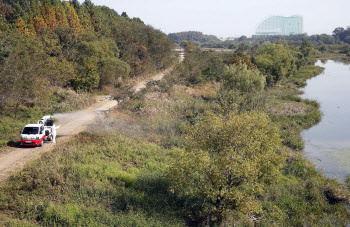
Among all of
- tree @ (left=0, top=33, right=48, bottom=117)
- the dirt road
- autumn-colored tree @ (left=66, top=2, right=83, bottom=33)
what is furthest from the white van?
autumn-colored tree @ (left=66, top=2, right=83, bottom=33)

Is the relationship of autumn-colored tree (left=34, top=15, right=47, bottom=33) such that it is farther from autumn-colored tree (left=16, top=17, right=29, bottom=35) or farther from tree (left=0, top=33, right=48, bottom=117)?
tree (left=0, top=33, right=48, bottom=117)

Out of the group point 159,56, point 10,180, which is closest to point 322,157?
point 10,180

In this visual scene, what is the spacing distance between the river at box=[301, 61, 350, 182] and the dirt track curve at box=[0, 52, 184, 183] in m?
20.3

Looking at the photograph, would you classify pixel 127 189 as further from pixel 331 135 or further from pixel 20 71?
pixel 331 135

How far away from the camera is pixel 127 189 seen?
1534 centimetres

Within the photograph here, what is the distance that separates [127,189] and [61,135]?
8.62 m

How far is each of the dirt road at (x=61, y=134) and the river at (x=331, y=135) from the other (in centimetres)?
2028

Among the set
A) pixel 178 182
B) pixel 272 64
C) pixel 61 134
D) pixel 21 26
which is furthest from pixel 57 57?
pixel 272 64

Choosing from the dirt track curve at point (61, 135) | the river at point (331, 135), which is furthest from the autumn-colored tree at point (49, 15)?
the river at point (331, 135)

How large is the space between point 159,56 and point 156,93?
24.7m

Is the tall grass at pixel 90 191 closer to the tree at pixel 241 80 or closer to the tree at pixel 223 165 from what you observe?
the tree at pixel 223 165

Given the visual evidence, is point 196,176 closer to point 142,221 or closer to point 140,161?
point 142,221

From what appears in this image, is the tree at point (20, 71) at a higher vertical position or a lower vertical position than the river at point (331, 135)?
higher

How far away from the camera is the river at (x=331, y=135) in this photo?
76.8 ft
